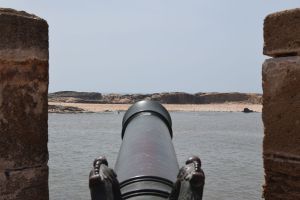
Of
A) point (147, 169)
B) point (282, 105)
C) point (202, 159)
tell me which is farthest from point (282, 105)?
point (202, 159)

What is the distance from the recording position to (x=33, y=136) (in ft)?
10.4

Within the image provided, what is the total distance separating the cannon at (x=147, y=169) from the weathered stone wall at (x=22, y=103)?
0.40m

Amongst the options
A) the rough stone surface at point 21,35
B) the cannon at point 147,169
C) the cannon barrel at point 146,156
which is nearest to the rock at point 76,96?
the cannon barrel at point 146,156

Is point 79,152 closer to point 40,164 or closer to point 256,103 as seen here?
point 40,164

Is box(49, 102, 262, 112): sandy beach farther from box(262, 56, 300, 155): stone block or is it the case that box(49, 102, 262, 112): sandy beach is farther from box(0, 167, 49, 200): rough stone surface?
box(262, 56, 300, 155): stone block

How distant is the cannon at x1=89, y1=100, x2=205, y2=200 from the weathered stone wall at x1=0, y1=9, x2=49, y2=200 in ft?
1.31

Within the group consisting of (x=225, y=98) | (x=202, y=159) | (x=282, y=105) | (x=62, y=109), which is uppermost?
(x=282, y=105)

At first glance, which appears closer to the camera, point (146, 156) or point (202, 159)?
point (146, 156)

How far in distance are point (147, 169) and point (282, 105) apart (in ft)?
3.87

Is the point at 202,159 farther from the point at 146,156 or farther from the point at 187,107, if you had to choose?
the point at 187,107

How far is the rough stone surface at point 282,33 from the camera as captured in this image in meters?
3.10

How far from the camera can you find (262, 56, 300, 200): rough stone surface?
3.12 meters

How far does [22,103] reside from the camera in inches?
121

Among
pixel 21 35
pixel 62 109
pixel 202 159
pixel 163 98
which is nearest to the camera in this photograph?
→ pixel 21 35
